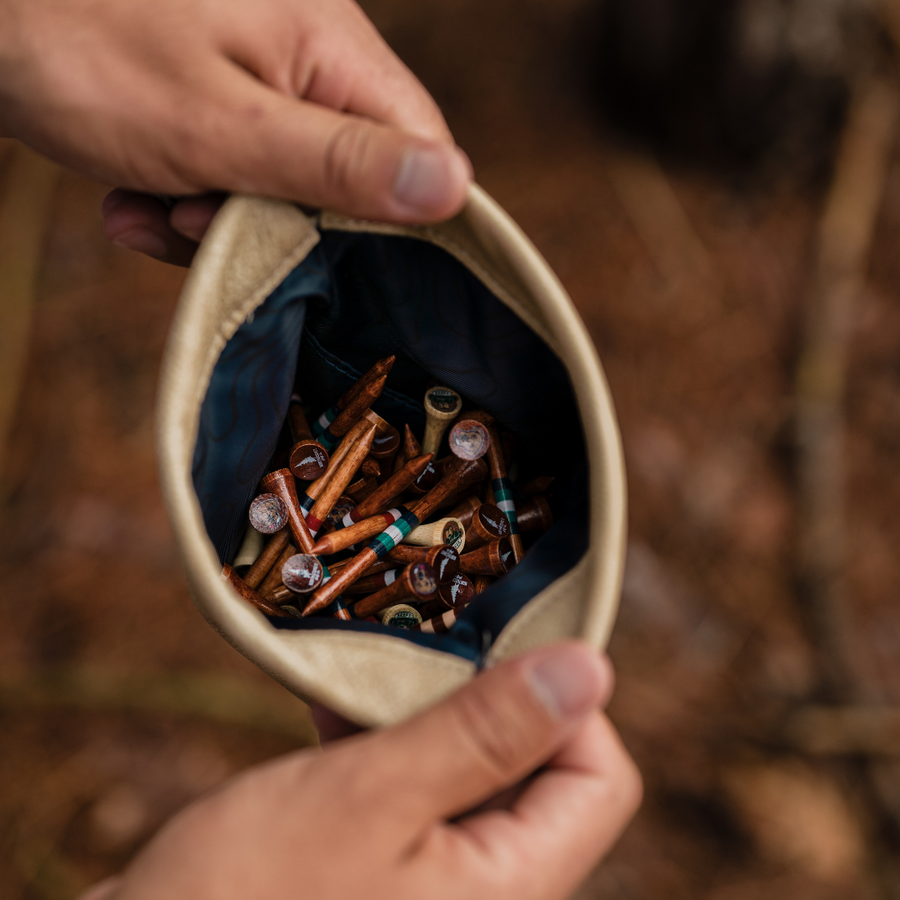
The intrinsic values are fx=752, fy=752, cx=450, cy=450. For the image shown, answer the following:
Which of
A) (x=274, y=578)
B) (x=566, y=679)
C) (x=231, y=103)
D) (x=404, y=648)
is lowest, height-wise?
(x=274, y=578)

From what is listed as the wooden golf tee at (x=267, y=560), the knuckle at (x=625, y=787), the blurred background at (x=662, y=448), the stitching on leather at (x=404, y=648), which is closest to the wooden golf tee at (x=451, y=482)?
the wooden golf tee at (x=267, y=560)

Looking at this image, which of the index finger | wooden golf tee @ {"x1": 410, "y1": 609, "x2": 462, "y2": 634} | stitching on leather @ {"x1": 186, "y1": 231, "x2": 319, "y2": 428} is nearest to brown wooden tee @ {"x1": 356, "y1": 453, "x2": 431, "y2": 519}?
wooden golf tee @ {"x1": 410, "y1": 609, "x2": 462, "y2": 634}

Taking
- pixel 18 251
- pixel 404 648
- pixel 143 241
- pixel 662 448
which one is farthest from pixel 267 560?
pixel 18 251

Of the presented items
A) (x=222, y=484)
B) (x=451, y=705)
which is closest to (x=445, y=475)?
(x=222, y=484)

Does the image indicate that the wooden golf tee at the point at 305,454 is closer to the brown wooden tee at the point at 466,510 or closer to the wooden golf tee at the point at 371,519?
the wooden golf tee at the point at 371,519

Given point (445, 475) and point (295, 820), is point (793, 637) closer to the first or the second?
point (445, 475)

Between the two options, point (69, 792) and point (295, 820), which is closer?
point (295, 820)

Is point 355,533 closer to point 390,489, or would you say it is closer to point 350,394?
point 390,489
